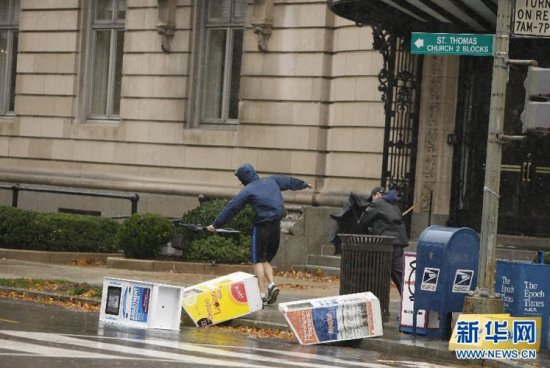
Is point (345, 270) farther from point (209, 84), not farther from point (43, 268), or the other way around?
point (209, 84)

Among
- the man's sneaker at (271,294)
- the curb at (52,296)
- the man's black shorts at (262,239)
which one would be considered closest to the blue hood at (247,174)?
the man's black shorts at (262,239)

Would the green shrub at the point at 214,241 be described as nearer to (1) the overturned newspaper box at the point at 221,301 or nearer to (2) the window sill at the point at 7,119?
(1) the overturned newspaper box at the point at 221,301

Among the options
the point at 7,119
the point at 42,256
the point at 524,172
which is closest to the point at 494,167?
the point at 524,172

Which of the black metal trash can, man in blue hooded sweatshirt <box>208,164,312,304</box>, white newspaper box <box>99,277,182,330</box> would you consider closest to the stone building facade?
man in blue hooded sweatshirt <box>208,164,312,304</box>

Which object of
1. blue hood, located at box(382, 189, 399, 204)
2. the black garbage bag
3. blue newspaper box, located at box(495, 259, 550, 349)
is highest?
blue hood, located at box(382, 189, 399, 204)

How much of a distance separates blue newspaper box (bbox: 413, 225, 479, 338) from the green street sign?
1.93m

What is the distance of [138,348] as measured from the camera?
14047 mm

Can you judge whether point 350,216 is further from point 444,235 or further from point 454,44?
point 454,44

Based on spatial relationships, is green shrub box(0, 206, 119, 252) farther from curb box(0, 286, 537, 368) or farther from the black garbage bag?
curb box(0, 286, 537, 368)

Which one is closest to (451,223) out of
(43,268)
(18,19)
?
(43,268)

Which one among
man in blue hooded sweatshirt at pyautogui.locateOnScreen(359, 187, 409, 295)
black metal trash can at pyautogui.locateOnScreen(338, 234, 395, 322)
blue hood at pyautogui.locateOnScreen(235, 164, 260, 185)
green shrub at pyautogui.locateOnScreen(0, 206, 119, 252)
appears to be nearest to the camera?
black metal trash can at pyautogui.locateOnScreen(338, 234, 395, 322)

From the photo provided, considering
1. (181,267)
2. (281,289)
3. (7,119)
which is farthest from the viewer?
(7,119)

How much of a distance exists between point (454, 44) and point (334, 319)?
3.05 metres

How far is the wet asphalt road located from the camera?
12.7 m
